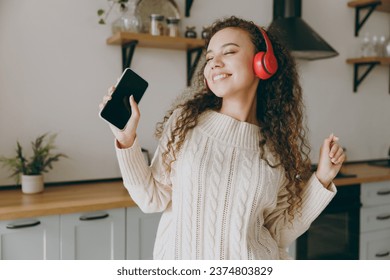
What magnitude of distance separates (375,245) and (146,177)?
6.28 feet

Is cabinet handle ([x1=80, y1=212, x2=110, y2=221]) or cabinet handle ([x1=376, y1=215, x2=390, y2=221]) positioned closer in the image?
cabinet handle ([x1=80, y1=212, x2=110, y2=221])

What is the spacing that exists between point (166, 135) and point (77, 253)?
A: 82 centimetres

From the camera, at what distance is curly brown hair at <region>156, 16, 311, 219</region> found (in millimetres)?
927

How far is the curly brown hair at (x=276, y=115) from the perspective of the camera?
3.04 ft

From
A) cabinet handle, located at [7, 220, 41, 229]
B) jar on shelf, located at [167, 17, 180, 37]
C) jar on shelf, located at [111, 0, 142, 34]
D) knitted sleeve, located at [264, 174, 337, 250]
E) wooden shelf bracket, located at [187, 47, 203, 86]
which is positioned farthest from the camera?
wooden shelf bracket, located at [187, 47, 203, 86]

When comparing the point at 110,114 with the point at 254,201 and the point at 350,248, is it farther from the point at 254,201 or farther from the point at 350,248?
the point at 350,248

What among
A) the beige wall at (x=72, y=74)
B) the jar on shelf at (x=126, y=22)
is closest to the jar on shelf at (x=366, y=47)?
the beige wall at (x=72, y=74)

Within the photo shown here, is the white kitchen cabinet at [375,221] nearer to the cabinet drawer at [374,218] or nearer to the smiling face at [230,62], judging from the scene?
the cabinet drawer at [374,218]

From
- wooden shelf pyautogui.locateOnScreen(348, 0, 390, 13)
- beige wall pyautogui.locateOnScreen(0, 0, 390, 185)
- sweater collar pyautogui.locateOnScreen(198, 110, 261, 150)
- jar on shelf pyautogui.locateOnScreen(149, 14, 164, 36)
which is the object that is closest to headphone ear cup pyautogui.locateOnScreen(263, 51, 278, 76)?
sweater collar pyautogui.locateOnScreen(198, 110, 261, 150)

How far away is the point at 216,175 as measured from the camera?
87 cm

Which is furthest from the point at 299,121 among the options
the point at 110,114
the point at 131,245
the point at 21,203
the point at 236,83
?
the point at 21,203

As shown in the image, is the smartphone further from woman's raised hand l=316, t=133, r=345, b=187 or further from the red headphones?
woman's raised hand l=316, t=133, r=345, b=187

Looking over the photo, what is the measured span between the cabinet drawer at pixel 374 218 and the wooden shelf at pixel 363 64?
35.0 inches

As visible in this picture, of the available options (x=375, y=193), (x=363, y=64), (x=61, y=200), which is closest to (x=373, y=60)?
(x=363, y=64)
